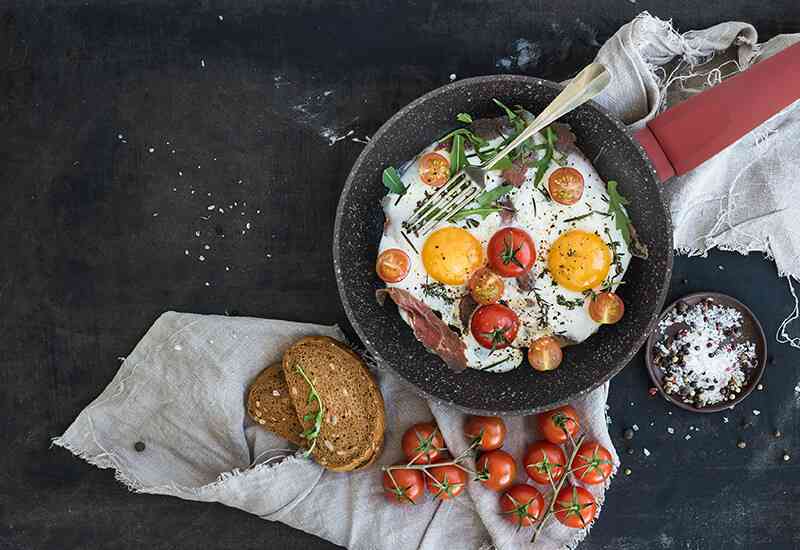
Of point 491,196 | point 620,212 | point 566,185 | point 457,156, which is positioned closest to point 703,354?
point 620,212

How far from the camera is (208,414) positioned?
1.97 metres

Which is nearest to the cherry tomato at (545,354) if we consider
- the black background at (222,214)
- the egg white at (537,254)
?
the egg white at (537,254)

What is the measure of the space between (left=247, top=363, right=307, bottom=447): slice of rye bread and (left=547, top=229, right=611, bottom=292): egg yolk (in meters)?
0.73

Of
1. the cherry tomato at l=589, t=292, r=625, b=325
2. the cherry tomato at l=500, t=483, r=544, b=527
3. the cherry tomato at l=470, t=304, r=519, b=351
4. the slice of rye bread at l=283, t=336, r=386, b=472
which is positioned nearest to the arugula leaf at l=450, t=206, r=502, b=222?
the cherry tomato at l=470, t=304, r=519, b=351

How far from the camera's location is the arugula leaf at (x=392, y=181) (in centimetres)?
181

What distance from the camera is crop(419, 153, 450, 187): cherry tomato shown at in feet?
6.08

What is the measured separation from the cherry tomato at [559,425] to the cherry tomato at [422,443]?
0.26 metres

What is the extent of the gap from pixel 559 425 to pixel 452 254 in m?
0.49

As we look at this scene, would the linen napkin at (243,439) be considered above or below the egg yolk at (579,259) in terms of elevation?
below

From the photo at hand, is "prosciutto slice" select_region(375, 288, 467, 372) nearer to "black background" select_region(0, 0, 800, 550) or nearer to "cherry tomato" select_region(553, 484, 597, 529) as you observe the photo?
"black background" select_region(0, 0, 800, 550)

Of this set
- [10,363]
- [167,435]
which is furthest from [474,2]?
[10,363]

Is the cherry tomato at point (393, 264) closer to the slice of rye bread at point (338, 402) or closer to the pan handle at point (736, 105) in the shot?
the slice of rye bread at point (338, 402)

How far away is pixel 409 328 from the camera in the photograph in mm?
1960

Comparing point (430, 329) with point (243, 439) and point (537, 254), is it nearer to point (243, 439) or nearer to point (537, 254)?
point (537, 254)
